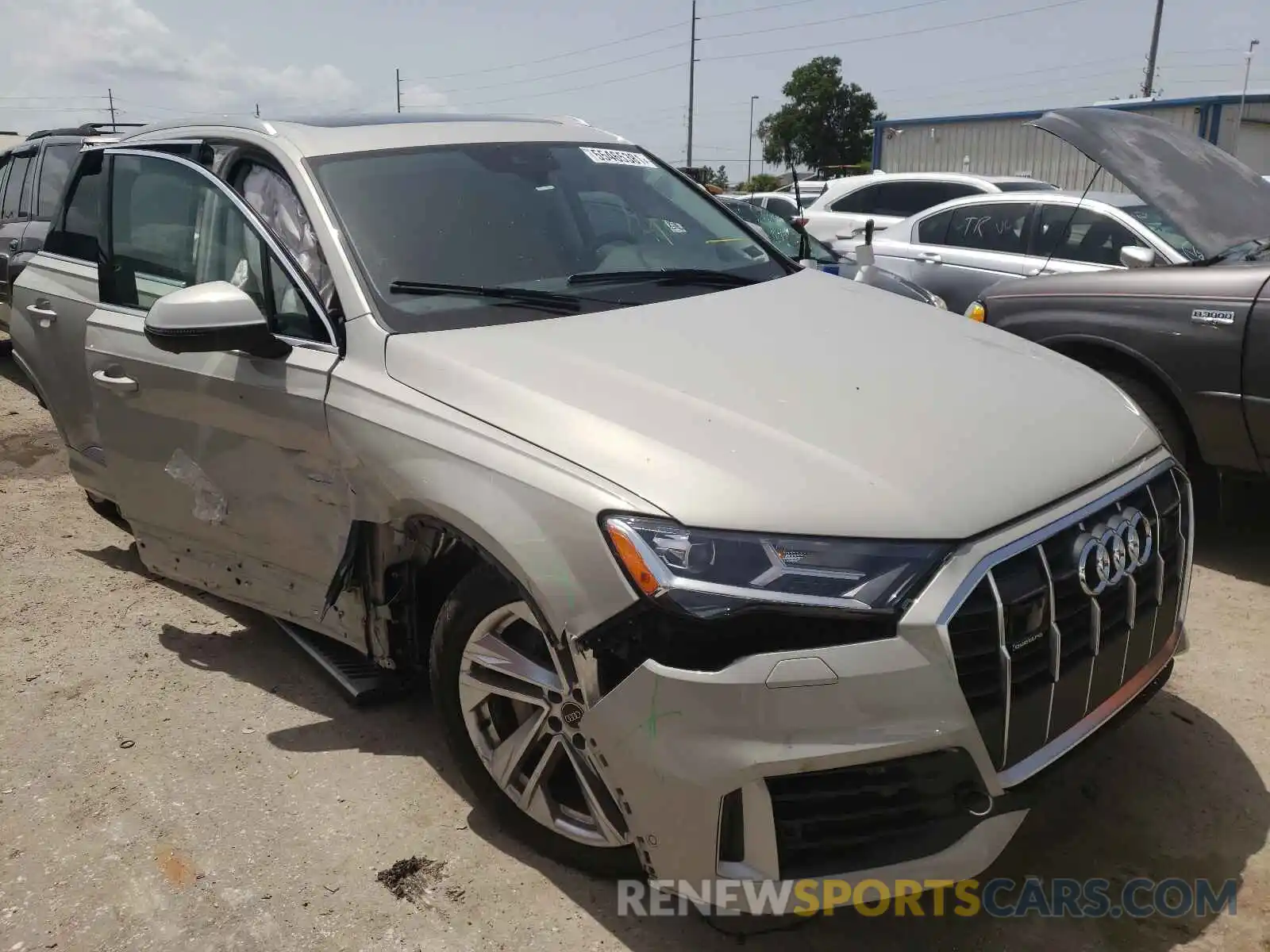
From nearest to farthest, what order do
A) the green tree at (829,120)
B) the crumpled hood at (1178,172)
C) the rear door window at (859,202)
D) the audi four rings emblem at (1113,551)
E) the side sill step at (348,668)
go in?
1. the audi four rings emblem at (1113,551)
2. the side sill step at (348,668)
3. the crumpled hood at (1178,172)
4. the rear door window at (859,202)
5. the green tree at (829,120)

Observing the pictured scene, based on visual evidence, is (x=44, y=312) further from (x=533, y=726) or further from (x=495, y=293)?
(x=533, y=726)

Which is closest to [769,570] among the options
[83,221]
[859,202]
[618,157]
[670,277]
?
[670,277]

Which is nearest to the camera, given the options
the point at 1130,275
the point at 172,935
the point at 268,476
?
the point at 172,935

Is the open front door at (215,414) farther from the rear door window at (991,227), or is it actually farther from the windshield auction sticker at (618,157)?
the rear door window at (991,227)

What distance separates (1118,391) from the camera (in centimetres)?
293

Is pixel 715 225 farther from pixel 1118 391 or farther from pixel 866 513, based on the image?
pixel 866 513

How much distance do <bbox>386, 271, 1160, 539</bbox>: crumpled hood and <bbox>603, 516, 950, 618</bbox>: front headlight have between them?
1.3 inches

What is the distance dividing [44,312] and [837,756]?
387 cm

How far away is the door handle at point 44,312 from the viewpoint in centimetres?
430

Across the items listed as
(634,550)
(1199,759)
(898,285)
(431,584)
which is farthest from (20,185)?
(1199,759)

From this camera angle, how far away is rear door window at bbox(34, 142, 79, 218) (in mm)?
8711

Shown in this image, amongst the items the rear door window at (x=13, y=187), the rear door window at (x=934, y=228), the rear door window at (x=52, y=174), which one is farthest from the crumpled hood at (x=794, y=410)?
the rear door window at (x=13, y=187)

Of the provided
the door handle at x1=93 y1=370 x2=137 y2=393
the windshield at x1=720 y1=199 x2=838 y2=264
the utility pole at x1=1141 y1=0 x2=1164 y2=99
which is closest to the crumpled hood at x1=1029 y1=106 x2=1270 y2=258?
the windshield at x1=720 y1=199 x2=838 y2=264

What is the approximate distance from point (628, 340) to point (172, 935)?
179cm
